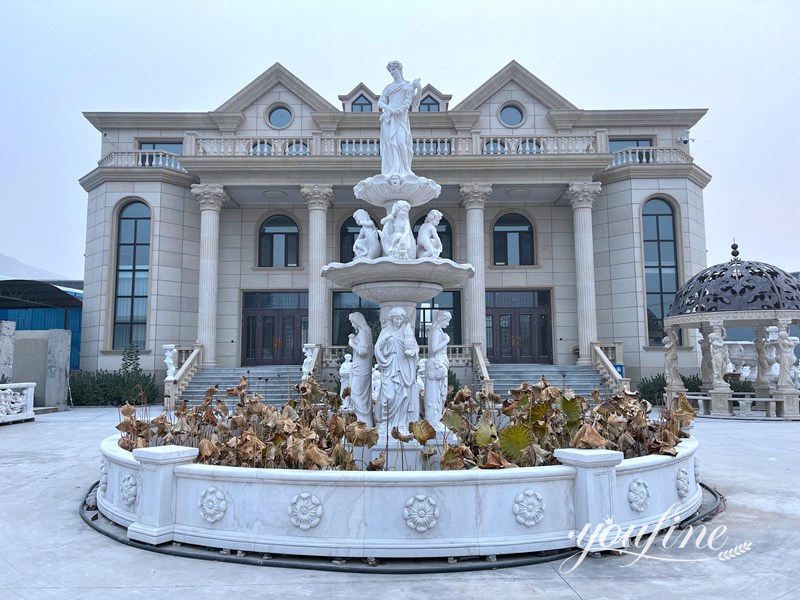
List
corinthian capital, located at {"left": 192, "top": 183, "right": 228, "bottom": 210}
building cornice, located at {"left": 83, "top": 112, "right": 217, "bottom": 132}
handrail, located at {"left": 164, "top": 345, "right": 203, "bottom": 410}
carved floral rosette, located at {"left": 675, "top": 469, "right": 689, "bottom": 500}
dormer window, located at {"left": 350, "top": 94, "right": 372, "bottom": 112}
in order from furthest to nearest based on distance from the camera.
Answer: dormer window, located at {"left": 350, "top": 94, "right": 372, "bottom": 112} → building cornice, located at {"left": 83, "top": 112, "right": 217, "bottom": 132} → corinthian capital, located at {"left": 192, "top": 183, "right": 228, "bottom": 210} → handrail, located at {"left": 164, "top": 345, "right": 203, "bottom": 410} → carved floral rosette, located at {"left": 675, "top": 469, "right": 689, "bottom": 500}

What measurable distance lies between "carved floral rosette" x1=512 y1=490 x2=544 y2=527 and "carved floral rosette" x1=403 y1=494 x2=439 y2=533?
0.75 m

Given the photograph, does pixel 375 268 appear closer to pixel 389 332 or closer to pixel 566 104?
pixel 389 332

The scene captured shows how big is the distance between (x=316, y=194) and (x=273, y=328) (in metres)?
6.71

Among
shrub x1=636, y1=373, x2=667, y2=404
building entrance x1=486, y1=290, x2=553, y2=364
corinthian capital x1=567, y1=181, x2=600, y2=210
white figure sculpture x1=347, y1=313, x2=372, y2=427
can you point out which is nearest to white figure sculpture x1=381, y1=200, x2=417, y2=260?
white figure sculpture x1=347, y1=313, x2=372, y2=427

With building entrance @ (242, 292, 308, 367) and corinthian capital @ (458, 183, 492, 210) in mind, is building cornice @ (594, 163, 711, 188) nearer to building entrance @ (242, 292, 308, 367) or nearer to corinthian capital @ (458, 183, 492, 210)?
corinthian capital @ (458, 183, 492, 210)

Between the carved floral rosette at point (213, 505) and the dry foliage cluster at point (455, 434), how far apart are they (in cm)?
62

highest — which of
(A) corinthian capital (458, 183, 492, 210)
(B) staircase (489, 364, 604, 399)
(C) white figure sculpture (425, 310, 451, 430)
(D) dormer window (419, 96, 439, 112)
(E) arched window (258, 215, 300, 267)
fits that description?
(D) dormer window (419, 96, 439, 112)

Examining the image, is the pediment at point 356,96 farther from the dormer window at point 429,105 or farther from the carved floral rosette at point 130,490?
the carved floral rosette at point 130,490

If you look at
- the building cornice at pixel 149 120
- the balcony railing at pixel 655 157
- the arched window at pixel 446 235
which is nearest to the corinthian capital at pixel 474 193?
the arched window at pixel 446 235

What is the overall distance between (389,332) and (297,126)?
855 inches

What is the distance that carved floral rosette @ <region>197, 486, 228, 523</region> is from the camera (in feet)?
17.3

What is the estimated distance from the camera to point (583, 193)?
22.5m

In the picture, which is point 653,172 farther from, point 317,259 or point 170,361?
point 170,361

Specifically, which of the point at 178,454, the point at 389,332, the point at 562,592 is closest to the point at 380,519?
the point at 562,592
